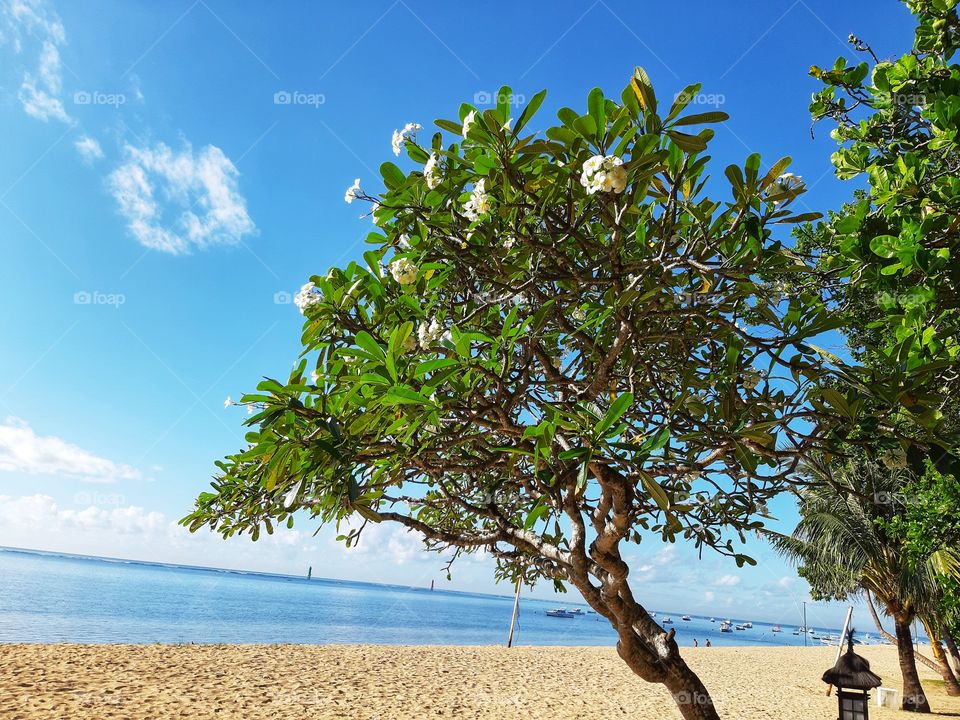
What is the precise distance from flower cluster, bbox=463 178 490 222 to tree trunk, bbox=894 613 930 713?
12.0m

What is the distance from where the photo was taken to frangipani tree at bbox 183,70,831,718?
165 cm

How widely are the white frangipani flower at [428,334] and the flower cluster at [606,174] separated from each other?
0.60m

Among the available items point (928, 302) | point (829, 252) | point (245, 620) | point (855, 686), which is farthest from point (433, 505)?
point (245, 620)

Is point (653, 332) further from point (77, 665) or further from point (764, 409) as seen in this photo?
point (77, 665)

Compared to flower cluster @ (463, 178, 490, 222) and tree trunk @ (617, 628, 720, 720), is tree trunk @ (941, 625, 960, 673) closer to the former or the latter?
tree trunk @ (617, 628, 720, 720)

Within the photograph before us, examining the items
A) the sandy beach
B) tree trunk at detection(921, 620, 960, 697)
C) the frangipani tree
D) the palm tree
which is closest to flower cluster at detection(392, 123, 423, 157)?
the frangipani tree

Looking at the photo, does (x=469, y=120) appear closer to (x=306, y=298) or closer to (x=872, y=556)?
(x=306, y=298)

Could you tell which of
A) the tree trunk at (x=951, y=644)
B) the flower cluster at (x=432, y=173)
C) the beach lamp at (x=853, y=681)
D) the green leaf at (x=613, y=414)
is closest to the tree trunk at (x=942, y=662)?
the tree trunk at (x=951, y=644)

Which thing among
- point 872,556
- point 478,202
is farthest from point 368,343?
point 872,556

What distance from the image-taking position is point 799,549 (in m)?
12.2

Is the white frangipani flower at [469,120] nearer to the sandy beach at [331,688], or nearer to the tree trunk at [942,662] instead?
the sandy beach at [331,688]

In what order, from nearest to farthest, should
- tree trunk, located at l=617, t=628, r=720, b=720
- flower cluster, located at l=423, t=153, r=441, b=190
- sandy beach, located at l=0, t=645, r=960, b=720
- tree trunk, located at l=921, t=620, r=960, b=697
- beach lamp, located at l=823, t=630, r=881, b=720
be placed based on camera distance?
flower cluster, located at l=423, t=153, r=441, b=190 < tree trunk, located at l=617, t=628, r=720, b=720 < beach lamp, located at l=823, t=630, r=881, b=720 < sandy beach, located at l=0, t=645, r=960, b=720 < tree trunk, located at l=921, t=620, r=960, b=697

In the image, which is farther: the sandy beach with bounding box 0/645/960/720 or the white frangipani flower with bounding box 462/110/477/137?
the sandy beach with bounding box 0/645/960/720

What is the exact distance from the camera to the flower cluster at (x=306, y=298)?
80.7 inches
